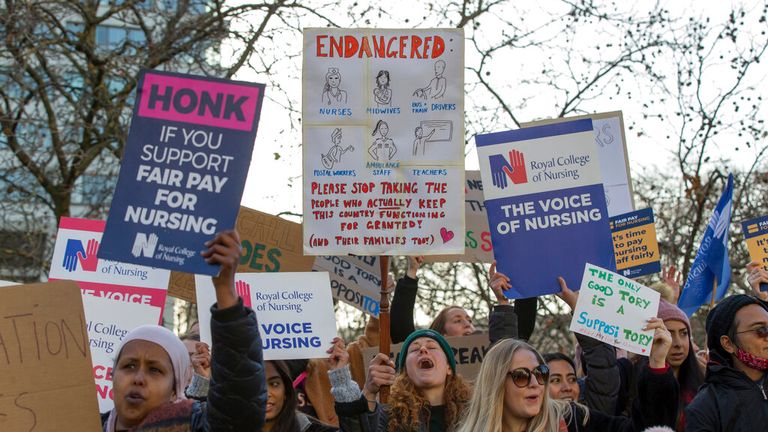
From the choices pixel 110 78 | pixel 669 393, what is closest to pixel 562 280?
pixel 669 393

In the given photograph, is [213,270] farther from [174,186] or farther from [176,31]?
[176,31]

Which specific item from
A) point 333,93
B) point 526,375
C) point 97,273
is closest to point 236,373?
point 526,375

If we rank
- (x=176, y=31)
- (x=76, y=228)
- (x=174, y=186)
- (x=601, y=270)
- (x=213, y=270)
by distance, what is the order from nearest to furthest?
(x=213, y=270) < (x=174, y=186) < (x=601, y=270) < (x=76, y=228) < (x=176, y=31)

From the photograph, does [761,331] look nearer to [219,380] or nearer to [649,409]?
Result: [649,409]

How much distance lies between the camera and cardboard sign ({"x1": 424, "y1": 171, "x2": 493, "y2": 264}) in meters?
7.41

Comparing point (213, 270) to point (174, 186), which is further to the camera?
point (174, 186)

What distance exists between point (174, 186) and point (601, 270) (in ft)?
8.15

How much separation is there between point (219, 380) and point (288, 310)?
1.70m

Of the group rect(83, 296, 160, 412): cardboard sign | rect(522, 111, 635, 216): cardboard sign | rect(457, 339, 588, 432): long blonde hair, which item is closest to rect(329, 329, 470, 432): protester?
rect(457, 339, 588, 432): long blonde hair

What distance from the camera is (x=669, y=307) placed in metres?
5.80

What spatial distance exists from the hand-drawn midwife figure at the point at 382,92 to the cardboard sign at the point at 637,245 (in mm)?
2050

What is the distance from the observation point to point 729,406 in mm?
4605

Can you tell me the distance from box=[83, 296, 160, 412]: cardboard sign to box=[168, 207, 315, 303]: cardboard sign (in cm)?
99

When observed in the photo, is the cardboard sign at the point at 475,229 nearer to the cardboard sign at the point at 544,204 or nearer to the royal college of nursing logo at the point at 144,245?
the cardboard sign at the point at 544,204
